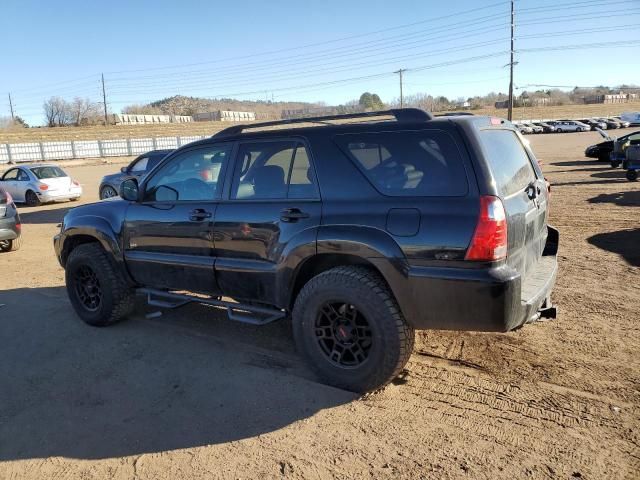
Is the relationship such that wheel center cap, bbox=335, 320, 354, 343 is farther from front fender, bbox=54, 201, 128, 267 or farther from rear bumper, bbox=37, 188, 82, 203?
rear bumper, bbox=37, 188, 82, 203

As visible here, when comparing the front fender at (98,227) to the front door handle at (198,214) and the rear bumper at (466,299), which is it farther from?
the rear bumper at (466,299)

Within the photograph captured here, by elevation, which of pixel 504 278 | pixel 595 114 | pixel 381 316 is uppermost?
pixel 595 114

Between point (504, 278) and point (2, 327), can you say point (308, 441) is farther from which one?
point (2, 327)

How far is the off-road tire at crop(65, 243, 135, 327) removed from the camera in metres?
5.12

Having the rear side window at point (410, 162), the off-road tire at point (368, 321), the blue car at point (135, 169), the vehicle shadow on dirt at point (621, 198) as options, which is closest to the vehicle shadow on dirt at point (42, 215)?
the blue car at point (135, 169)

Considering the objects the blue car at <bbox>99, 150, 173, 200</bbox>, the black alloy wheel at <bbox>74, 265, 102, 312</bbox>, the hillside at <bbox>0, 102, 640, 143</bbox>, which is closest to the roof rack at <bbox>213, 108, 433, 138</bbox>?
the black alloy wheel at <bbox>74, 265, 102, 312</bbox>

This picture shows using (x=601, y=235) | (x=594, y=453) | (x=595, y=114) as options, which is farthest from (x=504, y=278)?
(x=595, y=114)

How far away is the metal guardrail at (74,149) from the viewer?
137ft

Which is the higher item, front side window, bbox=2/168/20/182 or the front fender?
front side window, bbox=2/168/20/182

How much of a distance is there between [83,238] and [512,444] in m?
4.69

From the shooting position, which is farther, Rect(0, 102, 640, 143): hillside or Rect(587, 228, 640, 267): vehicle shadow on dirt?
Rect(0, 102, 640, 143): hillside

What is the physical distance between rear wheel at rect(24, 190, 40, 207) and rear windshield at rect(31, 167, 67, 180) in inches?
23.7

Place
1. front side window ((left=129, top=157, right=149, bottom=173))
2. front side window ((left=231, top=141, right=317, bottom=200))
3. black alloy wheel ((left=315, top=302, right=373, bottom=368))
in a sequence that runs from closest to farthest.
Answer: black alloy wheel ((left=315, top=302, right=373, bottom=368)) < front side window ((left=231, top=141, right=317, bottom=200)) < front side window ((left=129, top=157, right=149, bottom=173))

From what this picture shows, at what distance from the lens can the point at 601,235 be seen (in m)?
8.34
